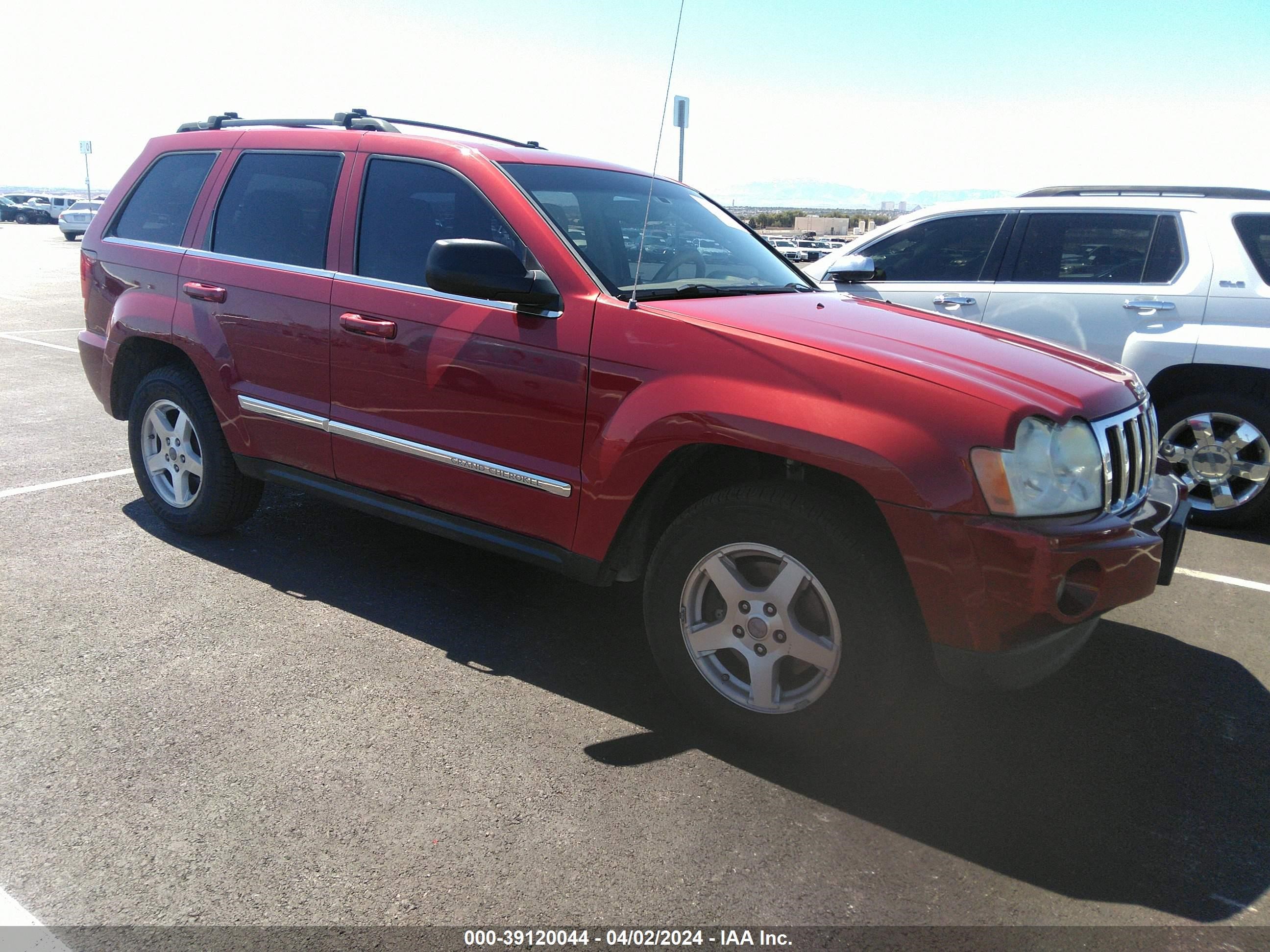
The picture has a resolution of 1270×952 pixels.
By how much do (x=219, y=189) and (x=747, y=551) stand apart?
3157mm

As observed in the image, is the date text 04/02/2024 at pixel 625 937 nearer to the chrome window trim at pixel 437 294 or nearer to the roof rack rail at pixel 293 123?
the chrome window trim at pixel 437 294

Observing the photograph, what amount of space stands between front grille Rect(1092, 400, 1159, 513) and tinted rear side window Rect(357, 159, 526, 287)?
2107 mm

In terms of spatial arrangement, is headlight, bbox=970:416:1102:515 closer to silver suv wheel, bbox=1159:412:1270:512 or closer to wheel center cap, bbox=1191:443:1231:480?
silver suv wheel, bbox=1159:412:1270:512

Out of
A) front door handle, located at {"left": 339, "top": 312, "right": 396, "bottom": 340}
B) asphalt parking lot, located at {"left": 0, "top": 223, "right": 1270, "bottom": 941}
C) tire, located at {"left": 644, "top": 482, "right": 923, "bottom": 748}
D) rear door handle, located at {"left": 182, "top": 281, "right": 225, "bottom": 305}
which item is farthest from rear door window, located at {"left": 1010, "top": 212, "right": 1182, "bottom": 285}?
rear door handle, located at {"left": 182, "top": 281, "right": 225, "bottom": 305}

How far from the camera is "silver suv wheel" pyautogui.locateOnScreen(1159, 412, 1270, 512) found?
5570 millimetres

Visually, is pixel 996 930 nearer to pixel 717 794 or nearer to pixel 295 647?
pixel 717 794

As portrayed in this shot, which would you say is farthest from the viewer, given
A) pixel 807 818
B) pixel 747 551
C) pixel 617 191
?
pixel 617 191

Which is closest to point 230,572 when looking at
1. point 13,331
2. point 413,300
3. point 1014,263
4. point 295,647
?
point 295,647

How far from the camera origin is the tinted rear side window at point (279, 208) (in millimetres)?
4129

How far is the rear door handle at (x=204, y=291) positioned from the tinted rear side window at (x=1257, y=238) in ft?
17.9

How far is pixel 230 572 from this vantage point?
4.45 m

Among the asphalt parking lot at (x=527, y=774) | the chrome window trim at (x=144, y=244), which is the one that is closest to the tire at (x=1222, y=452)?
the asphalt parking lot at (x=527, y=774)

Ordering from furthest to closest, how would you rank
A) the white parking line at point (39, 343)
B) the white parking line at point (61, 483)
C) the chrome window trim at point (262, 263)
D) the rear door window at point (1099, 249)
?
the white parking line at point (39, 343) → the rear door window at point (1099, 249) → the white parking line at point (61, 483) → the chrome window trim at point (262, 263)

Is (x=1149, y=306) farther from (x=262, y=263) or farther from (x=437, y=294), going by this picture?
(x=262, y=263)
